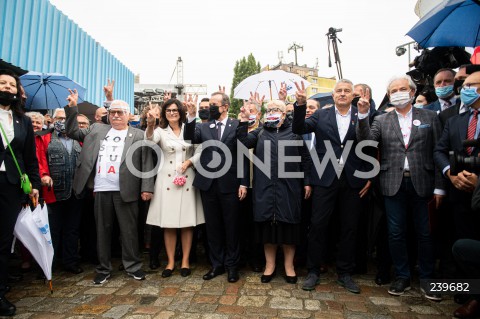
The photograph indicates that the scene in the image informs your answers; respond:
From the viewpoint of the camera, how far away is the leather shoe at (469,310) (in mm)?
2900

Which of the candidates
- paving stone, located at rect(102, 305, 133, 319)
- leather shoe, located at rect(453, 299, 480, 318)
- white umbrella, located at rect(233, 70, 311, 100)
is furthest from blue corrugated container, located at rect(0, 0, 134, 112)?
leather shoe, located at rect(453, 299, 480, 318)

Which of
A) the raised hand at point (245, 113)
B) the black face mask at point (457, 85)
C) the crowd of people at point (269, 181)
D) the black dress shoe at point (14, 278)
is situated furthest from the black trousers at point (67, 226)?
the black face mask at point (457, 85)

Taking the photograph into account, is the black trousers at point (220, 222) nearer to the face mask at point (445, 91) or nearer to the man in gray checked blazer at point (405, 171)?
the man in gray checked blazer at point (405, 171)

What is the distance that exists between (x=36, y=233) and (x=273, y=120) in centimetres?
290

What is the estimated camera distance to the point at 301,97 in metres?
3.63

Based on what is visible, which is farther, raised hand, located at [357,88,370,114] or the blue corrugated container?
the blue corrugated container

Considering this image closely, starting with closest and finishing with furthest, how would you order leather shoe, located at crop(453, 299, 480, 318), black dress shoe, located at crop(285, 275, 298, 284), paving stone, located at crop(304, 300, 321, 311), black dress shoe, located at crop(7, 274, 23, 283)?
leather shoe, located at crop(453, 299, 480, 318)
paving stone, located at crop(304, 300, 321, 311)
black dress shoe, located at crop(285, 275, 298, 284)
black dress shoe, located at crop(7, 274, 23, 283)

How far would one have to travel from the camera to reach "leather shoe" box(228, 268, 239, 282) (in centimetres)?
391

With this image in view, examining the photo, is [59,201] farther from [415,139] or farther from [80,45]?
[80,45]

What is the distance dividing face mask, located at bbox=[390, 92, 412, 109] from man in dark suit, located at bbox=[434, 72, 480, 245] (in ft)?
1.62

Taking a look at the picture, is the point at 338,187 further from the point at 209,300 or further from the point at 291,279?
the point at 209,300

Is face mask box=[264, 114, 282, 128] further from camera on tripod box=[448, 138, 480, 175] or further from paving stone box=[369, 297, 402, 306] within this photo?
paving stone box=[369, 297, 402, 306]

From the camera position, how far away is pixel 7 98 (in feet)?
10.6

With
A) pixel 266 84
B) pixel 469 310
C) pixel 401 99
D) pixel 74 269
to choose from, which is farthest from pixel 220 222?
pixel 266 84
